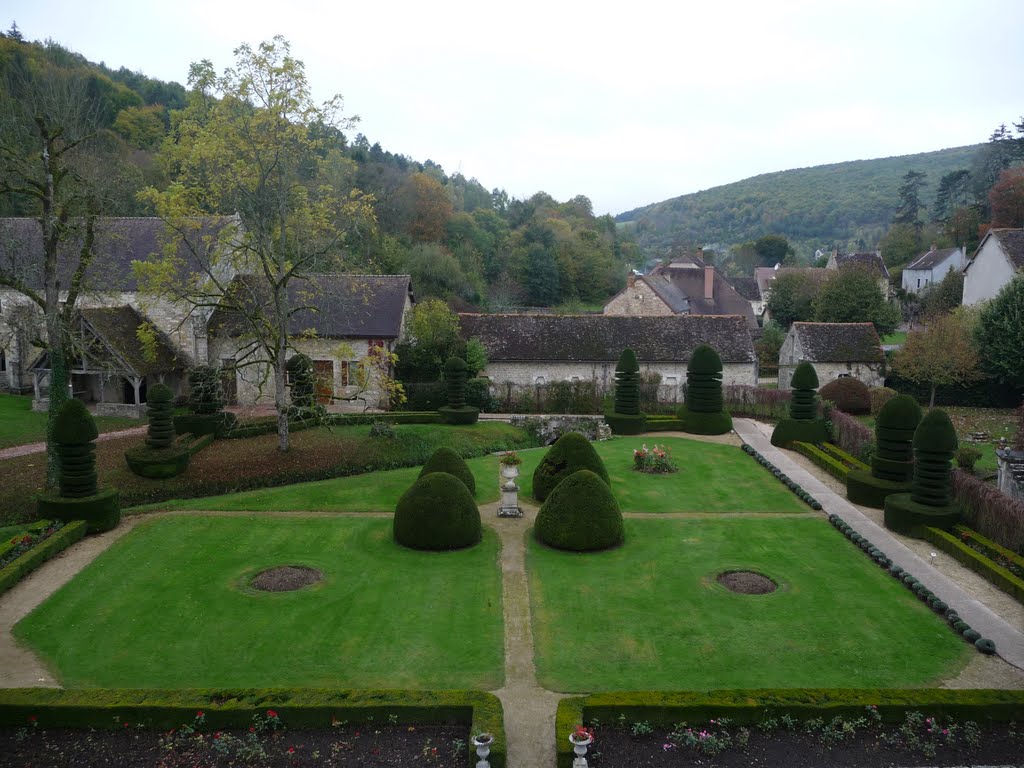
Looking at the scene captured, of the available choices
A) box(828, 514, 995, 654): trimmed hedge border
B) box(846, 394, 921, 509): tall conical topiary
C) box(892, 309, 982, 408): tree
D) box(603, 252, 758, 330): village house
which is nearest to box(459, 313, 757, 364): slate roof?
box(892, 309, 982, 408): tree

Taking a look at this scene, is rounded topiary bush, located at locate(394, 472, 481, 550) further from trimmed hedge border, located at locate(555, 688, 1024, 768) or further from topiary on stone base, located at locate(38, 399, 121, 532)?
topiary on stone base, located at locate(38, 399, 121, 532)

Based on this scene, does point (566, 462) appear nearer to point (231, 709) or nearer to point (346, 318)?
point (231, 709)

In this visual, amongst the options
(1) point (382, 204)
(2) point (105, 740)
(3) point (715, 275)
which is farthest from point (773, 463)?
(1) point (382, 204)

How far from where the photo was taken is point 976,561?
56.6 feet

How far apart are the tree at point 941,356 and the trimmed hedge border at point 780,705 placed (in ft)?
99.1

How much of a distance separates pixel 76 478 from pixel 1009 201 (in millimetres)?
64444

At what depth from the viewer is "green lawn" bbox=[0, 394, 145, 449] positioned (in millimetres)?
27938

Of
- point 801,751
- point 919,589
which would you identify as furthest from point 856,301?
point 801,751

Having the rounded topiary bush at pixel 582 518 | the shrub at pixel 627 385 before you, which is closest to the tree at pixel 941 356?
the shrub at pixel 627 385

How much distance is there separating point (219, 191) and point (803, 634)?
2134 centimetres

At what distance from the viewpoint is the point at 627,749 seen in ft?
34.8

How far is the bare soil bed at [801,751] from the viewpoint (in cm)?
1034

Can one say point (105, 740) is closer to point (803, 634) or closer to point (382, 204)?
point (803, 634)

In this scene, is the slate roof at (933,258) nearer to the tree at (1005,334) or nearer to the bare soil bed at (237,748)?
the tree at (1005,334)
